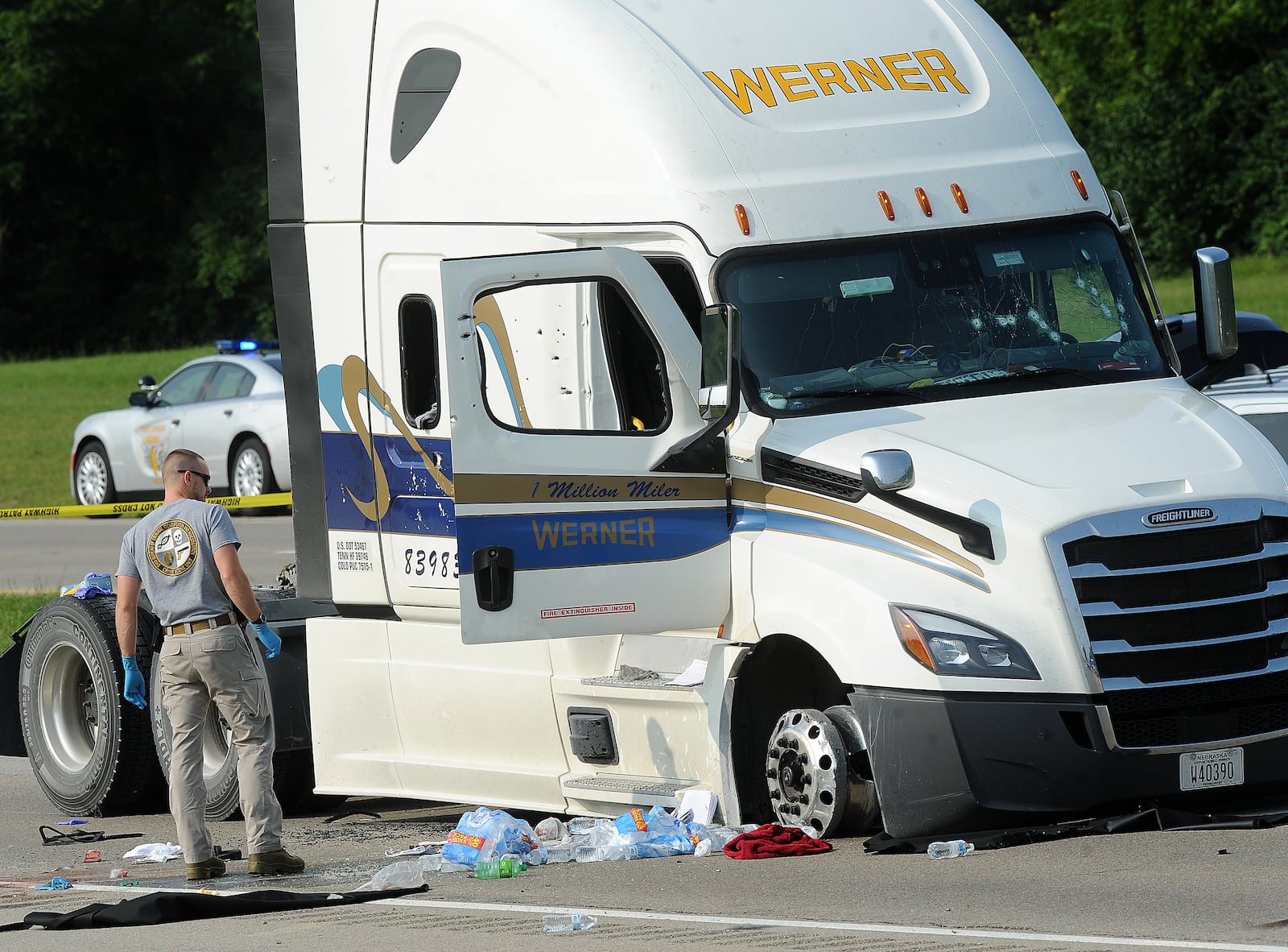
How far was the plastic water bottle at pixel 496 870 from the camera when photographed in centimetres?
841

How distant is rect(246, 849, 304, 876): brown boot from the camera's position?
29.1 ft

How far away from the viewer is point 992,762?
7.94 meters

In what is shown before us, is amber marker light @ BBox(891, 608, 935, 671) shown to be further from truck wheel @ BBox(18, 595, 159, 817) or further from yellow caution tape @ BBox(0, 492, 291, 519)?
yellow caution tape @ BBox(0, 492, 291, 519)

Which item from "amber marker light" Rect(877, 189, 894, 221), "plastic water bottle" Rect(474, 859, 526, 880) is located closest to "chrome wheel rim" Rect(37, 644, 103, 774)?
"plastic water bottle" Rect(474, 859, 526, 880)

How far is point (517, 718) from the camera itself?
31.0ft

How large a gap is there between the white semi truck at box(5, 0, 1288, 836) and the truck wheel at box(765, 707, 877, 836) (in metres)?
0.02

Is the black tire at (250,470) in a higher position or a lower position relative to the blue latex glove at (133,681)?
higher

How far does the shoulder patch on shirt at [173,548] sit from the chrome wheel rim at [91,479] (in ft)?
61.0

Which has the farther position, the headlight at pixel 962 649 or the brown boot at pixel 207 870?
the brown boot at pixel 207 870

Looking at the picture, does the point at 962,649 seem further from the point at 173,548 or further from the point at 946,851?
the point at 173,548

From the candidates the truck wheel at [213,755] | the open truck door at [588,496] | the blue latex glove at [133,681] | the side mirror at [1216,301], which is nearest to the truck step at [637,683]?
the open truck door at [588,496]

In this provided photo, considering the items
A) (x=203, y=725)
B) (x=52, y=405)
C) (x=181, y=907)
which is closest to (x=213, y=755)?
(x=203, y=725)

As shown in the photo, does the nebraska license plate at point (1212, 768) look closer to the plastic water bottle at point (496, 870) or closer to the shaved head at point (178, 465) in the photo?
the plastic water bottle at point (496, 870)

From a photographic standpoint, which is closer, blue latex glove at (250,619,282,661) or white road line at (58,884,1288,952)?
white road line at (58,884,1288,952)
